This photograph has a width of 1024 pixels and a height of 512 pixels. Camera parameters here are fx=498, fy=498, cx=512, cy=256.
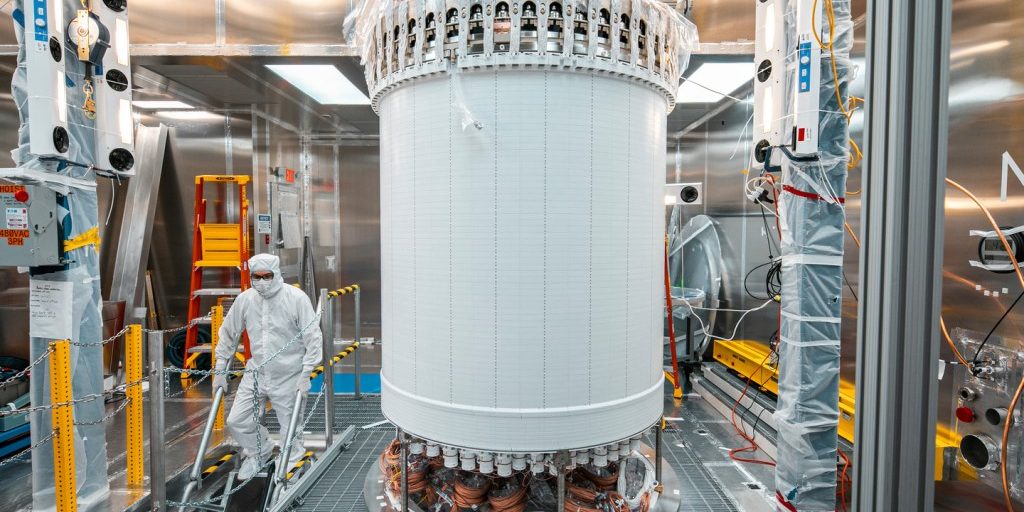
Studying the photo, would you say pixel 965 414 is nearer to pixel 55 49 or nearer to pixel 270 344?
pixel 270 344

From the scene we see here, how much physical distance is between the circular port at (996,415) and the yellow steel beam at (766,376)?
418 mm

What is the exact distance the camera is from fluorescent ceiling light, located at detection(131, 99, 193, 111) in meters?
7.10

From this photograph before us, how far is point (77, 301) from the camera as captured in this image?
11.4ft

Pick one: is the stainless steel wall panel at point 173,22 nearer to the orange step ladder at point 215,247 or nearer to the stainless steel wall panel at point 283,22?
the stainless steel wall panel at point 283,22

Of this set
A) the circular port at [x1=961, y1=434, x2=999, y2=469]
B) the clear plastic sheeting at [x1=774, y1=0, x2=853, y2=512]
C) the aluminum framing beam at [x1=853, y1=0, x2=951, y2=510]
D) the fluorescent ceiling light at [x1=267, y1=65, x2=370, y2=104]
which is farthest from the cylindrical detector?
the fluorescent ceiling light at [x1=267, y1=65, x2=370, y2=104]

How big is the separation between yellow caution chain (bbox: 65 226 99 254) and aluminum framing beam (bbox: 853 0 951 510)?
462 cm

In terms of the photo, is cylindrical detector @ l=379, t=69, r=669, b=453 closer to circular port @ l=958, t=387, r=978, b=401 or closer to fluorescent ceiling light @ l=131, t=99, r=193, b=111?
circular port @ l=958, t=387, r=978, b=401

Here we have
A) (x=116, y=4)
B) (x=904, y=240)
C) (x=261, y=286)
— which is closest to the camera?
(x=904, y=240)

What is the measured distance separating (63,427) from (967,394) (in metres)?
6.07

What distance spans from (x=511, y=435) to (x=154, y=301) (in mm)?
Answer: 7274

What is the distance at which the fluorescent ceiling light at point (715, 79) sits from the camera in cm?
537

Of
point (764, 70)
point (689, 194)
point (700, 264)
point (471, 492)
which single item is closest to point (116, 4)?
point (471, 492)

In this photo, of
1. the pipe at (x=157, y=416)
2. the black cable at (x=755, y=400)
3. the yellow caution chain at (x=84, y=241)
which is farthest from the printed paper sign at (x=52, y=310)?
the black cable at (x=755, y=400)

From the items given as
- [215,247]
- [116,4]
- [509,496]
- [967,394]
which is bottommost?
[509,496]
